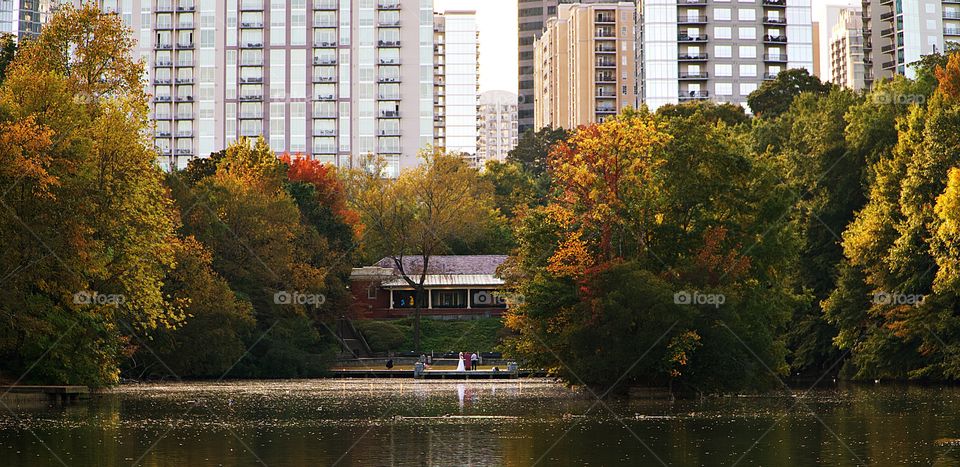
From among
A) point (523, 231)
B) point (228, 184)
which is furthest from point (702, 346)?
point (228, 184)

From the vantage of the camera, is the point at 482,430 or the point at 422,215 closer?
the point at 482,430

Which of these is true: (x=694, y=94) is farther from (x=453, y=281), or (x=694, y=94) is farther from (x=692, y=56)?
(x=453, y=281)

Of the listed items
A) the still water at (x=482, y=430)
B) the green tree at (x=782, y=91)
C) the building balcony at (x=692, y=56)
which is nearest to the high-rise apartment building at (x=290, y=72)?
the building balcony at (x=692, y=56)

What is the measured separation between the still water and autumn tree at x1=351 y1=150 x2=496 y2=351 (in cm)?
5474

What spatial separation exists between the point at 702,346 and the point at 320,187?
60.3 meters

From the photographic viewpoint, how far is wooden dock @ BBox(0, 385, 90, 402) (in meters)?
47.8

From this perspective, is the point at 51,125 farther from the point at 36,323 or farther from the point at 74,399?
the point at 74,399

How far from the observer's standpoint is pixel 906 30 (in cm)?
17412

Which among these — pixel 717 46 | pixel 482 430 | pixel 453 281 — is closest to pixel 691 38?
pixel 717 46

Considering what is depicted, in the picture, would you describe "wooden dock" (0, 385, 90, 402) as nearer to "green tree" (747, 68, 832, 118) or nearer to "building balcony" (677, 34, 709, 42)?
"green tree" (747, 68, 832, 118)

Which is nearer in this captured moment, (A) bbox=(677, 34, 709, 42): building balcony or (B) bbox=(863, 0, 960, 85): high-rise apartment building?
(A) bbox=(677, 34, 709, 42): building balcony

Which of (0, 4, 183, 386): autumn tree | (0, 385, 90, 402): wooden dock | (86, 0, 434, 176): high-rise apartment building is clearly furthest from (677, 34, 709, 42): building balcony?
(0, 385, 90, 402): wooden dock

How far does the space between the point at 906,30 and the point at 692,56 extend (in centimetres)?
2761

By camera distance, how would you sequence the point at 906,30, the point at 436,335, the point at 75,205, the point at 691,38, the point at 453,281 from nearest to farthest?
the point at 75,205 → the point at 436,335 → the point at 453,281 → the point at 691,38 → the point at 906,30
